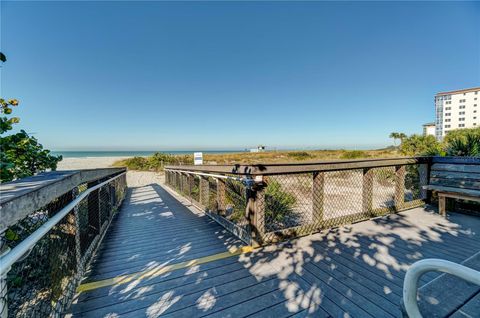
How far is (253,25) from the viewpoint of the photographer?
10.5 m

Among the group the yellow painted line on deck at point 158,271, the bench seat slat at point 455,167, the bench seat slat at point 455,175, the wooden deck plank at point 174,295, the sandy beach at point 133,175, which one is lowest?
the sandy beach at point 133,175

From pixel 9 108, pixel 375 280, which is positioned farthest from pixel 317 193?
pixel 9 108

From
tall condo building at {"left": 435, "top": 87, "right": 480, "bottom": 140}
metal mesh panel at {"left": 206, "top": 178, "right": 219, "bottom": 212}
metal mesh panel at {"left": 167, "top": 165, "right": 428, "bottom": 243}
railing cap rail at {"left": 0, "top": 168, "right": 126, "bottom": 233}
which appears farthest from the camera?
tall condo building at {"left": 435, "top": 87, "right": 480, "bottom": 140}

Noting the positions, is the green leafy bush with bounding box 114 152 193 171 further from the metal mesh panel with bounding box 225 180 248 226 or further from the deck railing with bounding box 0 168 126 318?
the deck railing with bounding box 0 168 126 318

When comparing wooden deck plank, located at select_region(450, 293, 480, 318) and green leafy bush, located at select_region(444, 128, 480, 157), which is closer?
wooden deck plank, located at select_region(450, 293, 480, 318)

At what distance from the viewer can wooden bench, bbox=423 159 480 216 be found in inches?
137

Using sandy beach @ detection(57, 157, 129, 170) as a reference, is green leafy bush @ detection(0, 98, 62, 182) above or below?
above

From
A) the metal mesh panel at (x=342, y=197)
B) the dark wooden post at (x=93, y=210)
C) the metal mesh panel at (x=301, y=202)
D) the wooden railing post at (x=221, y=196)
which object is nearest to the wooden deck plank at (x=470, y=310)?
the metal mesh panel at (x=301, y=202)

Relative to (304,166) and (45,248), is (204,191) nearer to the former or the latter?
(304,166)

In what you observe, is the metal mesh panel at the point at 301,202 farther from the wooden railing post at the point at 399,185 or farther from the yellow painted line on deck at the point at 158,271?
the yellow painted line on deck at the point at 158,271

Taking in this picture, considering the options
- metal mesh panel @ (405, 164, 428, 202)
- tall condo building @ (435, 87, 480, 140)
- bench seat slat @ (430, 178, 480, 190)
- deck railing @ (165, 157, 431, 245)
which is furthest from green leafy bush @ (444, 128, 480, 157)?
tall condo building @ (435, 87, 480, 140)

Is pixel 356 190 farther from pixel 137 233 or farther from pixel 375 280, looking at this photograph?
pixel 137 233

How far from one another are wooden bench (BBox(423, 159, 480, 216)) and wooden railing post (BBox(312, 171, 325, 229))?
8.43 ft

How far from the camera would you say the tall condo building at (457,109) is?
44281mm
